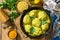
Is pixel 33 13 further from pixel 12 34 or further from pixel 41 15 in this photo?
pixel 12 34

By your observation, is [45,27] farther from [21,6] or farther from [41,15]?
[21,6]

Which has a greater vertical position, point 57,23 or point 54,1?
point 54,1

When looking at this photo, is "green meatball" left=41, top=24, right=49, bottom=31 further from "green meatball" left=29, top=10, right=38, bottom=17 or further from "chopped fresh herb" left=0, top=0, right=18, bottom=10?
"chopped fresh herb" left=0, top=0, right=18, bottom=10

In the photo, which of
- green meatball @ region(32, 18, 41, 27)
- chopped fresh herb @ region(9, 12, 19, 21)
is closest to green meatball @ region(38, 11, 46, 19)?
green meatball @ region(32, 18, 41, 27)

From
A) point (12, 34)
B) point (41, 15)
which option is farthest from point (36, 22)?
point (12, 34)

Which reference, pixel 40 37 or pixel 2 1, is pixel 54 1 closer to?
pixel 40 37

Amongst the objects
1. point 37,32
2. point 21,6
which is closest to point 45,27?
point 37,32

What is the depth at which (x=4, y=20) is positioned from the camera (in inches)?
47.1

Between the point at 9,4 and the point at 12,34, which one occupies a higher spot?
the point at 9,4

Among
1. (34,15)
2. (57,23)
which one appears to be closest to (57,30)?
(57,23)

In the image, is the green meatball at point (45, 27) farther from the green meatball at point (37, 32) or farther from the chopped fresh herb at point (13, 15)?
the chopped fresh herb at point (13, 15)

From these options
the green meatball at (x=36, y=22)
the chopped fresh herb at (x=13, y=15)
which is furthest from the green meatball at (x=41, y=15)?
the chopped fresh herb at (x=13, y=15)

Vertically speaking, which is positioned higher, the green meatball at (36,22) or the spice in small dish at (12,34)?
the green meatball at (36,22)

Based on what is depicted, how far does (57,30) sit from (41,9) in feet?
0.43
